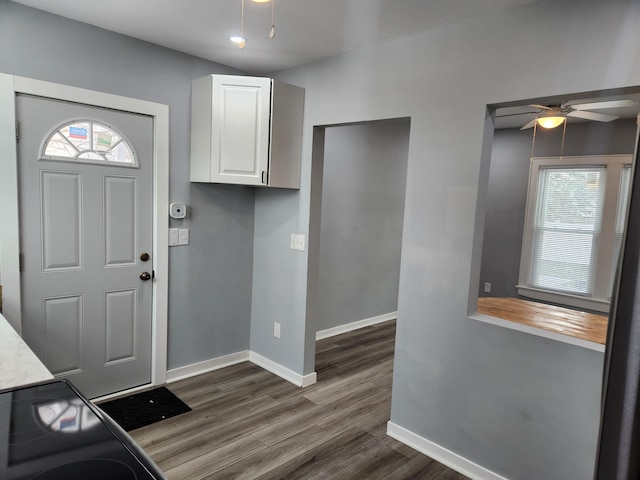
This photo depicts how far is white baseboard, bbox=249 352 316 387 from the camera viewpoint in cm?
325

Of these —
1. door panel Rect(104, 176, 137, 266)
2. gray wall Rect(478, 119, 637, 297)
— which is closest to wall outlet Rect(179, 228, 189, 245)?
door panel Rect(104, 176, 137, 266)

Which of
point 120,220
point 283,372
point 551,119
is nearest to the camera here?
point 120,220

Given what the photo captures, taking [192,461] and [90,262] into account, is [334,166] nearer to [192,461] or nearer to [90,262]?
[90,262]

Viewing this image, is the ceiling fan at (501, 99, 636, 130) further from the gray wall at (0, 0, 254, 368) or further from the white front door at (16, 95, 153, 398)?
the white front door at (16, 95, 153, 398)

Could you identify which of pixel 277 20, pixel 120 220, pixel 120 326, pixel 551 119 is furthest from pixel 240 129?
pixel 551 119

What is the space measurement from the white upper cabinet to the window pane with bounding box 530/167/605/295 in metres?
3.42

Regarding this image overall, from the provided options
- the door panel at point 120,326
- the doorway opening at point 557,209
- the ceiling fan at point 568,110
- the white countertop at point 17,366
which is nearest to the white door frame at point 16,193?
the door panel at point 120,326

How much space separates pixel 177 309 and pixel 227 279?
481 millimetres

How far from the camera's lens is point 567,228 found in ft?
15.3

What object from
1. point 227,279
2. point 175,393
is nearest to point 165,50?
point 227,279

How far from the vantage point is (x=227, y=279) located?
3.43 metres

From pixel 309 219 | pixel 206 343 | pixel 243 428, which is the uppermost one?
pixel 309 219

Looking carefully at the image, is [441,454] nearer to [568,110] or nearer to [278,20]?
[568,110]

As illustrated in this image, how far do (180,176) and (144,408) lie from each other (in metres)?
1.67
